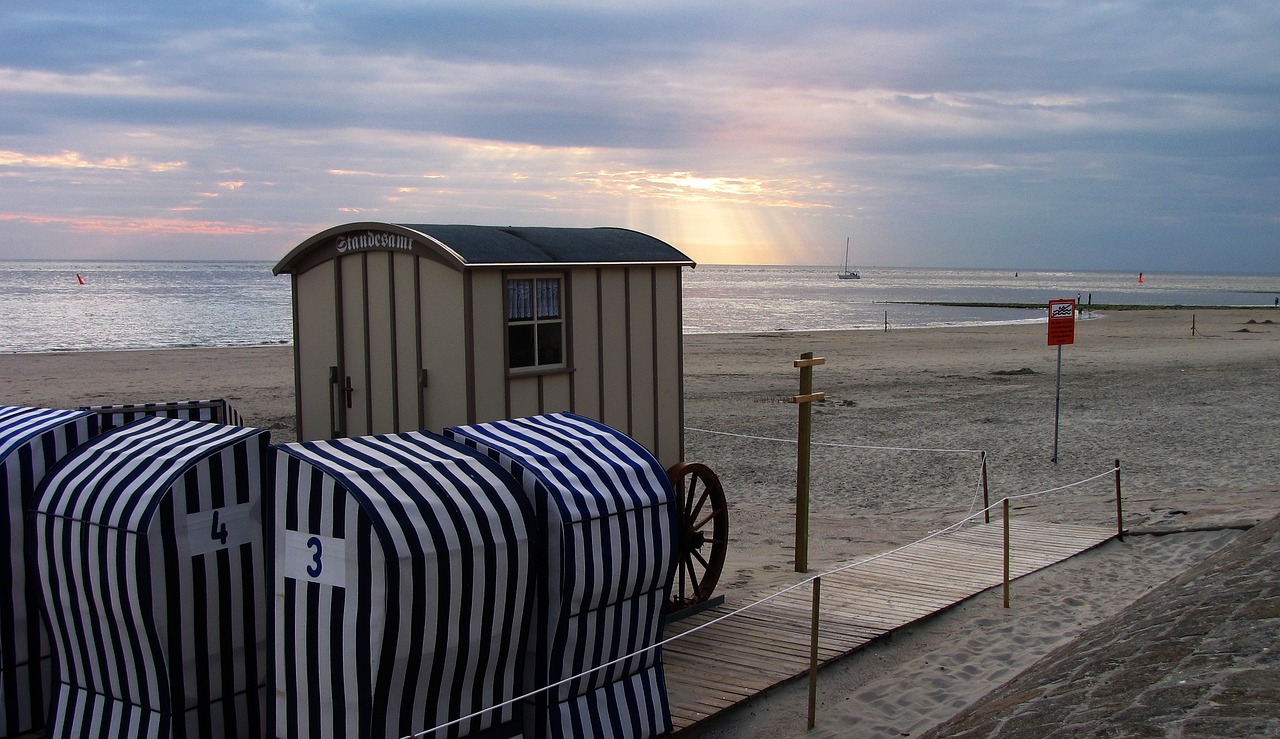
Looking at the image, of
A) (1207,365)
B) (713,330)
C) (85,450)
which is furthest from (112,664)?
(713,330)

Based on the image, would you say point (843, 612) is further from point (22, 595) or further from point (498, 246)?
point (22, 595)

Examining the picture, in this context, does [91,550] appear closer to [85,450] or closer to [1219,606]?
[85,450]

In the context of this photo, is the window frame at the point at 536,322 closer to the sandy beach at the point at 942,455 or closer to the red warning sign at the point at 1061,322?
the sandy beach at the point at 942,455

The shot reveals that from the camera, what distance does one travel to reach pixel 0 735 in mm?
6477

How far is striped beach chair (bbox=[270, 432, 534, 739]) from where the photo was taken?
5.04m

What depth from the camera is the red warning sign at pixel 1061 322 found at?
16.9 metres

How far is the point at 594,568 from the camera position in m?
6.08

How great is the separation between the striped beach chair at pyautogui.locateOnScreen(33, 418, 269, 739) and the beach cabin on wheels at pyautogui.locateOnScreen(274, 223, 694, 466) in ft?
7.07

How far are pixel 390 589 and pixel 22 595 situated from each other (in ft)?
10.1

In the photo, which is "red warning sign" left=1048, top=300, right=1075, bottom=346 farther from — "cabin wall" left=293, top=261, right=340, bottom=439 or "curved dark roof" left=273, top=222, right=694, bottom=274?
"cabin wall" left=293, top=261, right=340, bottom=439

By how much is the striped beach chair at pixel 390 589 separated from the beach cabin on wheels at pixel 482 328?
2.36 meters

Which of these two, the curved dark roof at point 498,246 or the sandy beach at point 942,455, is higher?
the curved dark roof at point 498,246

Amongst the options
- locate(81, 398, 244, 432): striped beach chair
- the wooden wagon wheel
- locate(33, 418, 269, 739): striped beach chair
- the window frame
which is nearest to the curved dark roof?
the window frame

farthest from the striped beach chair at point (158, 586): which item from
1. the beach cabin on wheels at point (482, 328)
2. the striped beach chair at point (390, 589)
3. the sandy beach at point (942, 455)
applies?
the sandy beach at point (942, 455)
